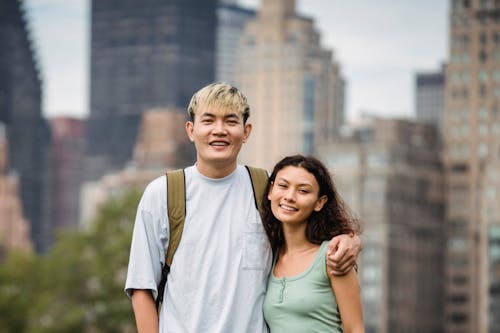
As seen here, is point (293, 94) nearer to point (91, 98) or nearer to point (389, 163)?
point (389, 163)

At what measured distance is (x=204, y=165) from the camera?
8.72 meters

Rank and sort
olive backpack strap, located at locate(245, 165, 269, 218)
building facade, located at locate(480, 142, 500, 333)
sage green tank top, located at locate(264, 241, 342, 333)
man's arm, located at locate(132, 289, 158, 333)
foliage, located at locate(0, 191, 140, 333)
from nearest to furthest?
man's arm, located at locate(132, 289, 158, 333) < sage green tank top, located at locate(264, 241, 342, 333) < olive backpack strap, located at locate(245, 165, 269, 218) < foliage, located at locate(0, 191, 140, 333) < building facade, located at locate(480, 142, 500, 333)

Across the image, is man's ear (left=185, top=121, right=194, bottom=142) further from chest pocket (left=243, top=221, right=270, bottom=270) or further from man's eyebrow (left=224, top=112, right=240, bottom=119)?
chest pocket (left=243, top=221, right=270, bottom=270)

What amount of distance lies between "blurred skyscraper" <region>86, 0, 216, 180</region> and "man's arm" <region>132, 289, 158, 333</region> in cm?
17005

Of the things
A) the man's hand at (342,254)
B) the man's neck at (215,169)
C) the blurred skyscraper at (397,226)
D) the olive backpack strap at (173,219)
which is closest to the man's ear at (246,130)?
the man's neck at (215,169)

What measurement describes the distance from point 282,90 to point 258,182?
14236 centimetres

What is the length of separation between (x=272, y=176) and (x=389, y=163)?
119825mm

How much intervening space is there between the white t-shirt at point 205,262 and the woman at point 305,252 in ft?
0.39

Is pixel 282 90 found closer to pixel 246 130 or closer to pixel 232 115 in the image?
pixel 246 130

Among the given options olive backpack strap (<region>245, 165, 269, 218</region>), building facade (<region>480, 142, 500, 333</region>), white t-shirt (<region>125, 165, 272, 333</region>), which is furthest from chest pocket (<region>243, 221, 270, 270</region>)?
building facade (<region>480, 142, 500, 333</region>)

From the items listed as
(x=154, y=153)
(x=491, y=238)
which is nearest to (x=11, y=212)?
(x=154, y=153)

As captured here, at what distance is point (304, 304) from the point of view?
859 centimetres

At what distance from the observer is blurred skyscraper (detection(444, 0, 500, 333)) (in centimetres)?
12950

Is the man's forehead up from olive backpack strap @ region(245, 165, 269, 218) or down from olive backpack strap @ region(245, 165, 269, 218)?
up
